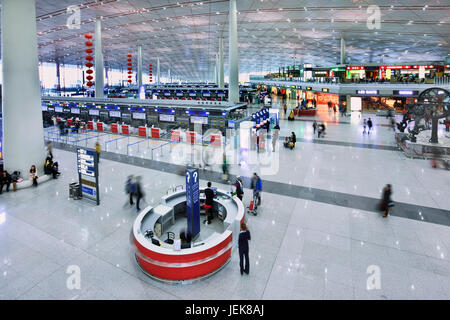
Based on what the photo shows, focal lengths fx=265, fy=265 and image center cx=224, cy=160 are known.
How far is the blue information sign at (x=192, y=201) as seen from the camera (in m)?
6.49

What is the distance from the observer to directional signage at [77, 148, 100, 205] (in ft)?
28.6

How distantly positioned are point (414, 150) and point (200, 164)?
11.7 meters

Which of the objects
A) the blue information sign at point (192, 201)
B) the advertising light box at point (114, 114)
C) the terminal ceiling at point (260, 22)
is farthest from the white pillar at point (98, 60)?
the blue information sign at point (192, 201)

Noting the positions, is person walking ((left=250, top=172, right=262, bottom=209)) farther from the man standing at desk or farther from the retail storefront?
the retail storefront

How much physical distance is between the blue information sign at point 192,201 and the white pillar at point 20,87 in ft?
27.2

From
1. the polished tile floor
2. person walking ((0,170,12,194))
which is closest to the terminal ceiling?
the polished tile floor

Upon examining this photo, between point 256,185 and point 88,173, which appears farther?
point 88,173

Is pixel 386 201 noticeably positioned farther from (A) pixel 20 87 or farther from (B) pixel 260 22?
(B) pixel 260 22

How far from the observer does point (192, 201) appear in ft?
21.7

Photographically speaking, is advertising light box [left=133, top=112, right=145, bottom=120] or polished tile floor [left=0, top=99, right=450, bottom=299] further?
advertising light box [left=133, top=112, right=145, bottom=120]

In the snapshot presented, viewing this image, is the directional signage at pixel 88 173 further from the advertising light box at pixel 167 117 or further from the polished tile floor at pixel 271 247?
the advertising light box at pixel 167 117

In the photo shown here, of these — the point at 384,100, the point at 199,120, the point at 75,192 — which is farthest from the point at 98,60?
the point at 384,100

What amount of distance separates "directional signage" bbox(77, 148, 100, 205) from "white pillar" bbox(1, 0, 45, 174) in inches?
137

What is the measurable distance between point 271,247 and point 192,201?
2.20m
